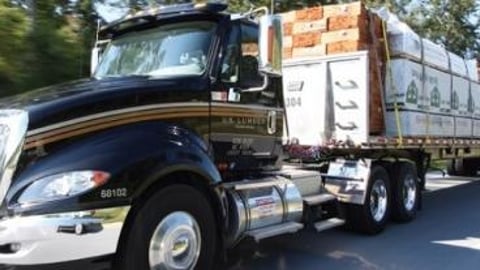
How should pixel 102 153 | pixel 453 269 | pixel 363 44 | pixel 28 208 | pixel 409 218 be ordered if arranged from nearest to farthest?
pixel 28 208, pixel 102 153, pixel 453 269, pixel 363 44, pixel 409 218

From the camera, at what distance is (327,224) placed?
27.7ft

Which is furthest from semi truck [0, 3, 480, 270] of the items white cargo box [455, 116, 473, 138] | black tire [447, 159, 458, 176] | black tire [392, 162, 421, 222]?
black tire [447, 159, 458, 176]

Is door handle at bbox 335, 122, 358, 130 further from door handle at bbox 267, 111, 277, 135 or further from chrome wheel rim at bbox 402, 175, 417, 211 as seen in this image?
door handle at bbox 267, 111, 277, 135

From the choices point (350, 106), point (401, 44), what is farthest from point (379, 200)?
point (401, 44)

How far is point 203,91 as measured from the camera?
20.7 feet

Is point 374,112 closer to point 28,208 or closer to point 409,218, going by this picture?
point 409,218

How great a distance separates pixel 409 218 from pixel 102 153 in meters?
6.51

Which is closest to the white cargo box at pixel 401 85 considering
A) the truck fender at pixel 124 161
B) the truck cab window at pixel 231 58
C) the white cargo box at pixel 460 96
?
the white cargo box at pixel 460 96

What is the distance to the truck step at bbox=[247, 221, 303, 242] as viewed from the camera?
21.8 feet

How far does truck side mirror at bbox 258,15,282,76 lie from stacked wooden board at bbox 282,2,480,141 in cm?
314

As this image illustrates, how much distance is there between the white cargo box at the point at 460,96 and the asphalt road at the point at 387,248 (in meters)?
2.26

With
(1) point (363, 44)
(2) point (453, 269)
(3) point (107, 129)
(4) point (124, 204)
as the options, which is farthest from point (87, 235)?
(1) point (363, 44)

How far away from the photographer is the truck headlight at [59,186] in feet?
15.6

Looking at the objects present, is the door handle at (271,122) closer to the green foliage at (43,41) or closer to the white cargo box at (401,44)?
the white cargo box at (401,44)
